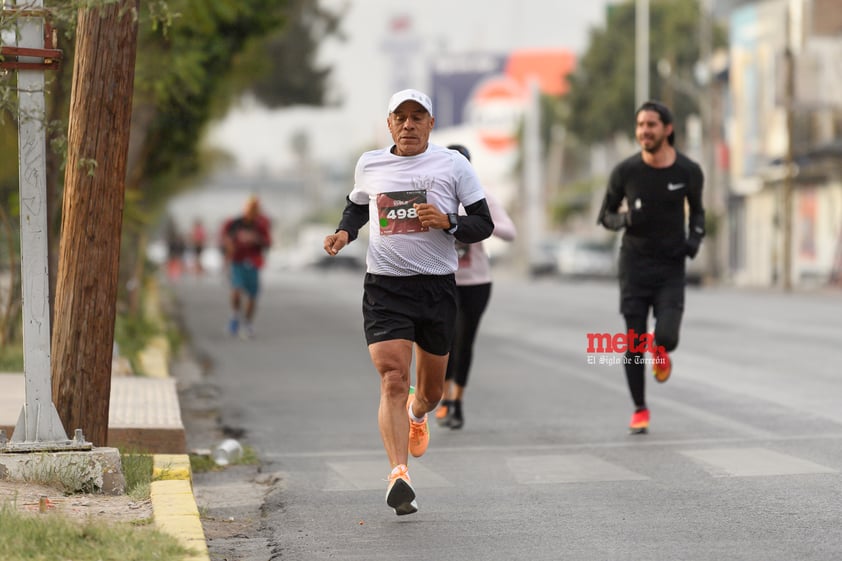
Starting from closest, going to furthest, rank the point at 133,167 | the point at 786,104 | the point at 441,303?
1. the point at 441,303
2. the point at 133,167
3. the point at 786,104

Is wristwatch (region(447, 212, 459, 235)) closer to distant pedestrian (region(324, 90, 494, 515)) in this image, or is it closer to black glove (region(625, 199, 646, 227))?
distant pedestrian (region(324, 90, 494, 515))

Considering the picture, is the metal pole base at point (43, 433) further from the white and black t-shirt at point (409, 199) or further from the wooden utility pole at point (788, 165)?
the wooden utility pole at point (788, 165)

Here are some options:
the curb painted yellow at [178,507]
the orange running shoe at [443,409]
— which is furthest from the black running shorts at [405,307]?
the orange running shoe at [443,409]

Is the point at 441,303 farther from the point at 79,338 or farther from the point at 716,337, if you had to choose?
the point at 716,337

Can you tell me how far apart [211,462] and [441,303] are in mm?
2704

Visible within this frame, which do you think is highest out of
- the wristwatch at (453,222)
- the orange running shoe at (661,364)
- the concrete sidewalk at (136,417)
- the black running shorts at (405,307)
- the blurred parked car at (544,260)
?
the wristwatch at (453,222)

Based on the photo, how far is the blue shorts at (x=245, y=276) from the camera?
68.1 ft

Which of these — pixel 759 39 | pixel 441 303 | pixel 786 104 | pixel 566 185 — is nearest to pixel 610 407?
pixel 441 303

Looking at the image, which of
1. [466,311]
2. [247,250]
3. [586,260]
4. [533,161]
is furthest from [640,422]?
[533,161]

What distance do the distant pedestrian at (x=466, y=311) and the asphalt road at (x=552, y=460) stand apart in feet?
0.85

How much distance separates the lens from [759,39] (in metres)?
55.9

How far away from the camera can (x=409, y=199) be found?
7.39 m

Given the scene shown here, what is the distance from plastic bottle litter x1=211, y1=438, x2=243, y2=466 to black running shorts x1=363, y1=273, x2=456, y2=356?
2.47 m

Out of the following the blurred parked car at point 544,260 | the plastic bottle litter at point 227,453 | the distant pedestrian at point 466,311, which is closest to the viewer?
the plastic bottle litter at point 227,453
